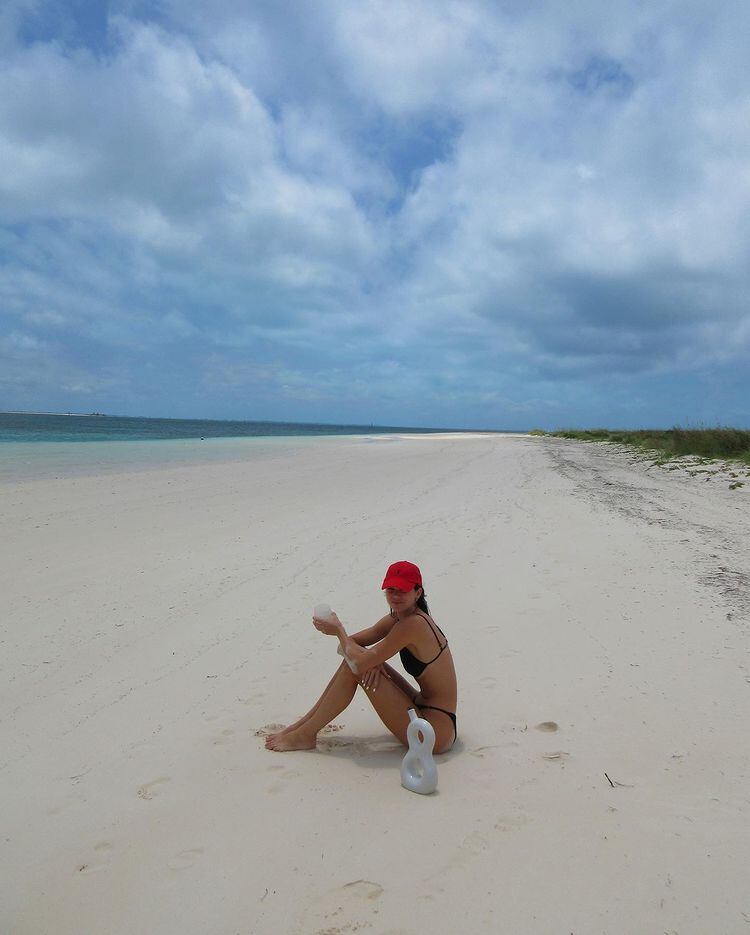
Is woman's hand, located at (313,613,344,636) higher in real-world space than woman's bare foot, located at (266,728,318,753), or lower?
higher

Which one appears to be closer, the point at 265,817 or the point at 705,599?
the point at 265,817

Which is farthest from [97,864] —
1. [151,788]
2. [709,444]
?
[709,444]

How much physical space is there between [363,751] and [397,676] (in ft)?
1.68

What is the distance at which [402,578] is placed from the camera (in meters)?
3.09

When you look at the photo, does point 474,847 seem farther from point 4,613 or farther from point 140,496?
point 140,496

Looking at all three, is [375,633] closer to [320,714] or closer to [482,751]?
[320,714]

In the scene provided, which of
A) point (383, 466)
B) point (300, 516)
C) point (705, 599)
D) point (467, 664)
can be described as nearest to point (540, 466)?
point (383, 466)

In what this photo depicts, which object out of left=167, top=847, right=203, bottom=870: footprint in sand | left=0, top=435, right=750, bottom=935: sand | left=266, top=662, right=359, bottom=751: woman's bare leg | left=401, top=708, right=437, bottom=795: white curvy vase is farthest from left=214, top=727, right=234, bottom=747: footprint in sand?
left=401, top=708, right=437, bottom=795: white curvy vase

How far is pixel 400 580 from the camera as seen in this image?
121 inches

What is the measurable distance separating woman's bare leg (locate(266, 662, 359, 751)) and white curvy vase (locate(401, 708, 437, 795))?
0.43m

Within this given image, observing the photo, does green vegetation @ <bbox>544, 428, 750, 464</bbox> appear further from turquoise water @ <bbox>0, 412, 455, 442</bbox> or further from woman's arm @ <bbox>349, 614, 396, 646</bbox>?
turquoise water @ <bbox>0, 412, 455, 442</bbox>

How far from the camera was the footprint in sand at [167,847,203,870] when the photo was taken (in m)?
2.51

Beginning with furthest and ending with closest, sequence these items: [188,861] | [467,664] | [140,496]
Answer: [140,496] → [467,664] → [188,861]

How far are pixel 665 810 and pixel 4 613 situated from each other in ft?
18.6
